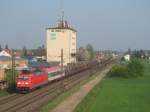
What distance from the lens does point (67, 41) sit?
372ft

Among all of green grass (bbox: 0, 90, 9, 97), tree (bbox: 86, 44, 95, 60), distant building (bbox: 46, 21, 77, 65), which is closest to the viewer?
green grass (bbox: 0, 90, 9, 97)

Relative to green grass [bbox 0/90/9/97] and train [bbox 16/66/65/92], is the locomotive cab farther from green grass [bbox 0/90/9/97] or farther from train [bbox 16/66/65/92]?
green grass [bbox 0/90/9/97]

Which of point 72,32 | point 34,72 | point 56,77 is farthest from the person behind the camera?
point 72,32

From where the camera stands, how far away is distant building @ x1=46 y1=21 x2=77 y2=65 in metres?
110

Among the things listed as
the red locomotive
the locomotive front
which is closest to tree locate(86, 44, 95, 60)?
the red locomotive

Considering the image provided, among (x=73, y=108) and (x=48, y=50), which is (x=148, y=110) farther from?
(x=48, y=50)

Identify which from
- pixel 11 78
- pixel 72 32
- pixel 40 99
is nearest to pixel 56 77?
pixel 11 78

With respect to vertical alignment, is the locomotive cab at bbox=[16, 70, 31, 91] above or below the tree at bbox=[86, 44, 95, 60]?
below

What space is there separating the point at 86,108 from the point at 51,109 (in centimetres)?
278

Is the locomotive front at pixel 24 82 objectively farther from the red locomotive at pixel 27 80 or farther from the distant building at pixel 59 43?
the distant building at pixel 59 43

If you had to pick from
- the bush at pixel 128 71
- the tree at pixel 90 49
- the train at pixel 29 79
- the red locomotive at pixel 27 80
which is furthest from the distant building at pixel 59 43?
the red locomotive at pixel 27 80

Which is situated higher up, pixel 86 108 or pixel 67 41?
pixel 67 41

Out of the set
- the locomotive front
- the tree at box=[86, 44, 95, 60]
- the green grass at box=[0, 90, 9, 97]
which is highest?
the tree at box=[86, 44, 95, 60]

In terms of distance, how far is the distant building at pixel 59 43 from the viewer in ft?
360
